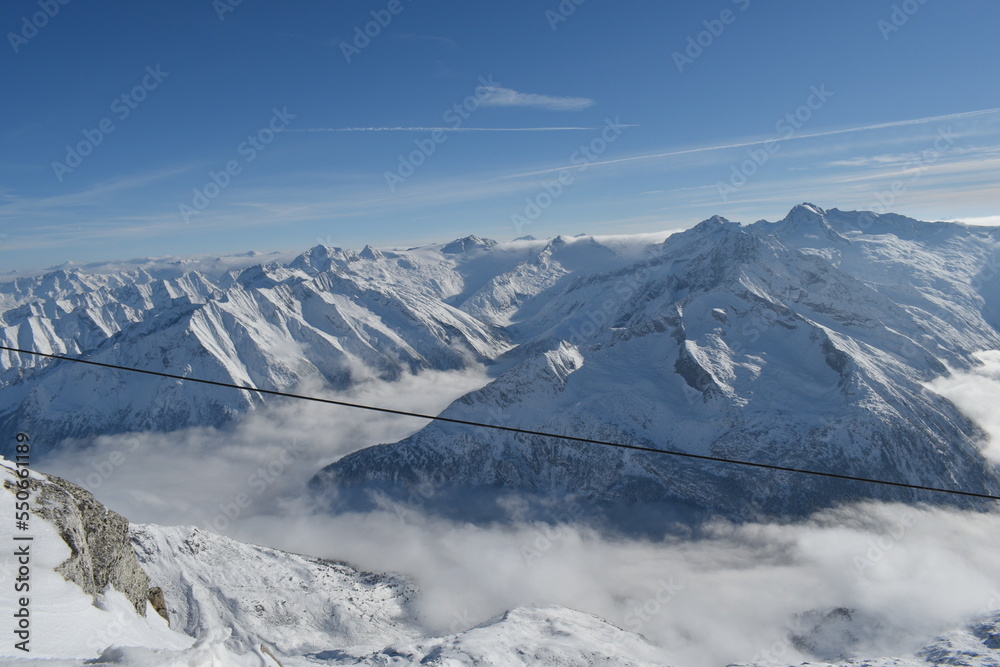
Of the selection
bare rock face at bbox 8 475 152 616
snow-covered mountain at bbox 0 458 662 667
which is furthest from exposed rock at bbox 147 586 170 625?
bare rock face at bbox 8 475 152 616

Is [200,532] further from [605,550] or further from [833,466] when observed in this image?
[833,466]

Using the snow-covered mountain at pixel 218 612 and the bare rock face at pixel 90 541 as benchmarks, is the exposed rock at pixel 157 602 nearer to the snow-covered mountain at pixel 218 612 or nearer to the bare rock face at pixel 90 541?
the snow-covered mountain at pixel 218 612

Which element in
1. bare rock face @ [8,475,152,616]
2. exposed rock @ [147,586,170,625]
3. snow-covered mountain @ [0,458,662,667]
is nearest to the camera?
snow-covered mountain @ [0,458,662,667]

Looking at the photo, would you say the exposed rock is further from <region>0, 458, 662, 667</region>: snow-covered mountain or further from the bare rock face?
the bare rock face

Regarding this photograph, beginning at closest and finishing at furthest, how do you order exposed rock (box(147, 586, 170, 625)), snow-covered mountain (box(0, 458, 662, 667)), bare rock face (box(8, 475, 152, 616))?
snow-covered mountain (box(0, 458, 662, 667))
bare rock face (box(8, 475, 152, 616))
exposed rock (box(147, 586, 170, 625))

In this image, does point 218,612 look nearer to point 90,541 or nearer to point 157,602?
point 157,602

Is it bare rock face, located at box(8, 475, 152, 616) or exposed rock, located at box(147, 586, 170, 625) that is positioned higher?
bare rock face, located at box(8, 475, 152, 616)

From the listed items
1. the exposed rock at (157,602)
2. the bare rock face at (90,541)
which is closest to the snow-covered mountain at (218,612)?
the bare rock face at (90,541)

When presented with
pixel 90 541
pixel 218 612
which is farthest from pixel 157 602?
pixel 218 612
